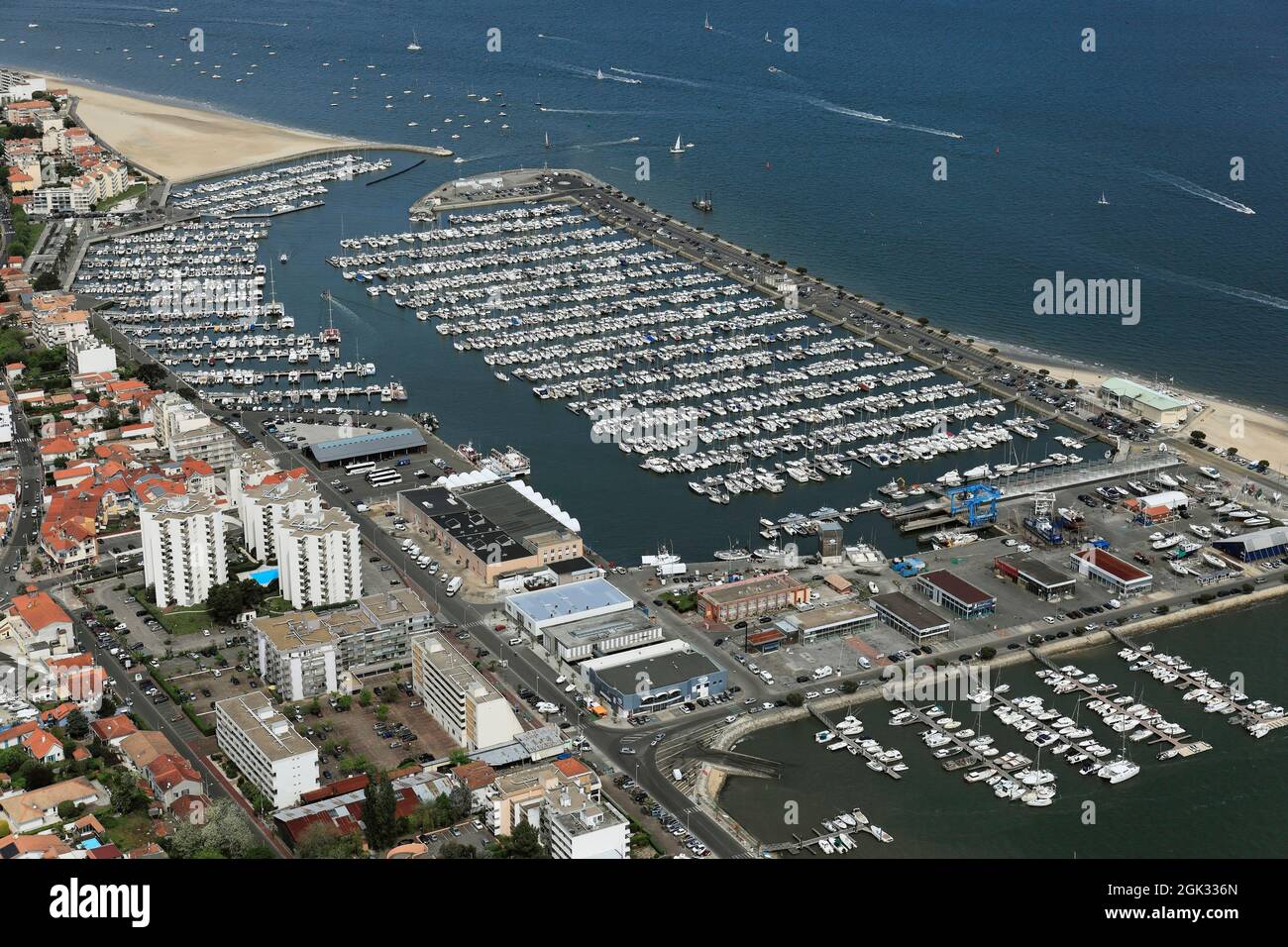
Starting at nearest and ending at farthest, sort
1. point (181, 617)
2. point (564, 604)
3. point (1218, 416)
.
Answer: point (564, 604), point (181, 617), point (1218, 416)

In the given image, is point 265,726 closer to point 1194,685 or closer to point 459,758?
point 459,758

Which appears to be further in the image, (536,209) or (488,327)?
(536,209)

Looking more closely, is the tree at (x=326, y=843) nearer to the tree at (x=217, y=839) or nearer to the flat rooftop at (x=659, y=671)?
the tree at (x=217, y=839)

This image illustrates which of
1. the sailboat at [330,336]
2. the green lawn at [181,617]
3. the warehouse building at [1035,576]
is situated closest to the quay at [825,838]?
the warehouse building at [1035,576]

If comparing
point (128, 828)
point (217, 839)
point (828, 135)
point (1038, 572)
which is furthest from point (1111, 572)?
point (828, 135)
